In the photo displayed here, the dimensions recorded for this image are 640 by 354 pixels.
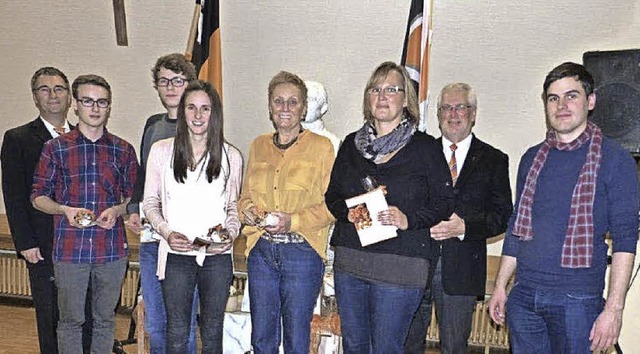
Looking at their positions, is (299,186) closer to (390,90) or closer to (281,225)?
(281,225)

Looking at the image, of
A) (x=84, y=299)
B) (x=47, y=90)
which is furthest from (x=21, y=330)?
(x=47, y=90)

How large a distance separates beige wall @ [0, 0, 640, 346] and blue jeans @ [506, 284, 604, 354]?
7.24 feet

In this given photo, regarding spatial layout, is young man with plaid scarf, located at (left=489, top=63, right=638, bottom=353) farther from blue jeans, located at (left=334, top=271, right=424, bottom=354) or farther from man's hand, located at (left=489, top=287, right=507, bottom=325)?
blue jeans, located at (left=334, top=271, right=424, bottom=354)

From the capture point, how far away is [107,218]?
9.04ft

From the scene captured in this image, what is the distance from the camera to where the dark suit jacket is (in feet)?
8.70

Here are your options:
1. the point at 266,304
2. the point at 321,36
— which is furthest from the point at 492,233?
the point at 321,36

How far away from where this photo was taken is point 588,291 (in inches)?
83.0

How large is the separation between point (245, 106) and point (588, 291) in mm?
3157

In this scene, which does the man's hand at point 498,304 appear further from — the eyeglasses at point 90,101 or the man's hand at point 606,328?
the eyeglasses at point 90,101

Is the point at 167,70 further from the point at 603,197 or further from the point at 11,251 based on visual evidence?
the point at 11,251

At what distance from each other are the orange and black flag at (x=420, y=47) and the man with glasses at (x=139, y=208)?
1577 millimetres

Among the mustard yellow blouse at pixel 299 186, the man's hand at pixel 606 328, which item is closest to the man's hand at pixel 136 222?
the mustard yellow blouse at pixel 299 186

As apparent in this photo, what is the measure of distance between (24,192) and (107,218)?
567 mm

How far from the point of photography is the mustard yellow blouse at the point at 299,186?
99.2 inches
